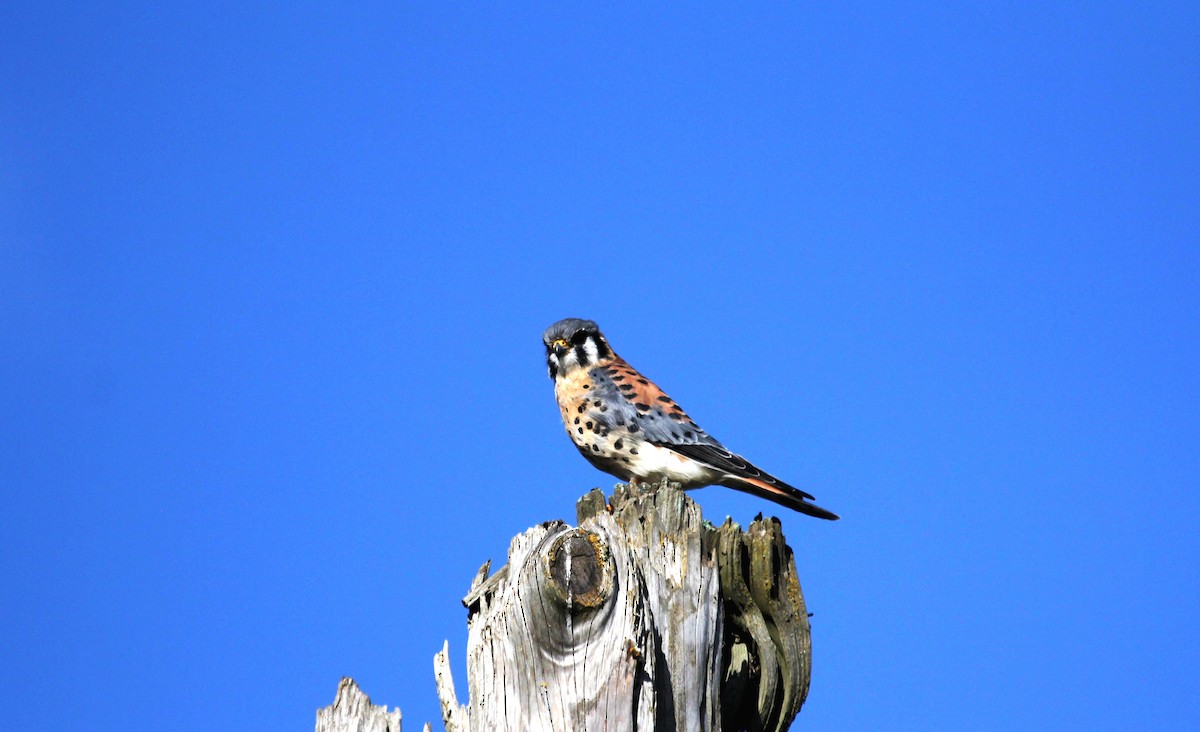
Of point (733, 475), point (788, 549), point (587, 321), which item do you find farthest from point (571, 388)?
point (788, 549)

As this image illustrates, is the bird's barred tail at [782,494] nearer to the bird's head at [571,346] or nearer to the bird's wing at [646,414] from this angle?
the bird's wing at [646,414]

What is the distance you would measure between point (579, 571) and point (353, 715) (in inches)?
44.1

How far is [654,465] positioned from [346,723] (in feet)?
10.8

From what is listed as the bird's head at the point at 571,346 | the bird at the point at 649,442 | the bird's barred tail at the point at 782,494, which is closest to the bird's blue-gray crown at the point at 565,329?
the bird's head at the point at 571,346

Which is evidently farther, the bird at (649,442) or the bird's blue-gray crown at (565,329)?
the bird's blue-gray crown at (565,329)

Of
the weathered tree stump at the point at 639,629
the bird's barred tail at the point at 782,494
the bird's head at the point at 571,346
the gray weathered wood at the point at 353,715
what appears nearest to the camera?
the weathered tree stump at the point at 639,629

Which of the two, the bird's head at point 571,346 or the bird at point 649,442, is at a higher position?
the bird's head at point 571,346

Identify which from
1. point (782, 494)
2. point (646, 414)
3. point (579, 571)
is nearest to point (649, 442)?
point (646, 414)

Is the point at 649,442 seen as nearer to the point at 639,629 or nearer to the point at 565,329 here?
the point at 565,329

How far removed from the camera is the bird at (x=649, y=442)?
7289 mm

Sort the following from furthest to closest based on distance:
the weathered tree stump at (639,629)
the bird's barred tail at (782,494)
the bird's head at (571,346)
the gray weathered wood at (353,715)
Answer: the bird's head at (571,346)
the bird's barred tail at (782,494)
the gray weathered wood at (353,715)
the weathered tree stump at (639,629)

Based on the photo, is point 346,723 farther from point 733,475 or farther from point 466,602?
point 733,475

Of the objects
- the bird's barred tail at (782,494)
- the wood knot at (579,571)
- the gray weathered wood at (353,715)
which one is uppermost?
the bird's barred tail at (782,494)

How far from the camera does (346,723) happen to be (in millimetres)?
4477
